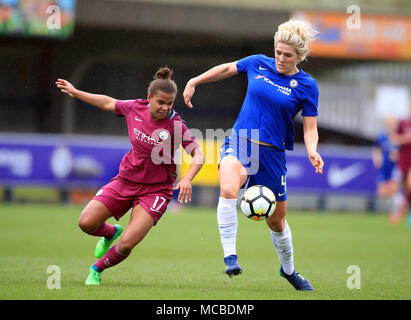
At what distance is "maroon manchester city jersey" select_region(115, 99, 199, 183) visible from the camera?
241 inches

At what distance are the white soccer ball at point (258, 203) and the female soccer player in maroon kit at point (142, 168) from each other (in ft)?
1.81

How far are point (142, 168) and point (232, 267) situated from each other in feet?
4.26

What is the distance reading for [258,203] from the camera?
5.66 m

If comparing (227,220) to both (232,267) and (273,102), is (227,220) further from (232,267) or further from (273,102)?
(273,102)

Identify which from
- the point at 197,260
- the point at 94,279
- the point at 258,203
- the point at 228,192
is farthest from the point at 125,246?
the point at 197,260

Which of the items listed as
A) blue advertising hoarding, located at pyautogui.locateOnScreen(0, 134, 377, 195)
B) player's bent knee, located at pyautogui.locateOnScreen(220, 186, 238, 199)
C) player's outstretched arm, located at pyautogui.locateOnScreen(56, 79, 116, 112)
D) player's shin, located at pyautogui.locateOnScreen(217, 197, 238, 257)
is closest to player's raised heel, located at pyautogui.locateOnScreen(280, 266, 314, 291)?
player's shin, located at pyautogui.locateOnScreen(217, 197, 238, 257)

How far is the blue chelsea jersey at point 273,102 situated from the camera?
19.5 ft

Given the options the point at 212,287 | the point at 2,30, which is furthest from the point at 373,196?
the point at 212,287

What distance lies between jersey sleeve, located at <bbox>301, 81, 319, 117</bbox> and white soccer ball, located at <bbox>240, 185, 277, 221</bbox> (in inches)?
31.4
